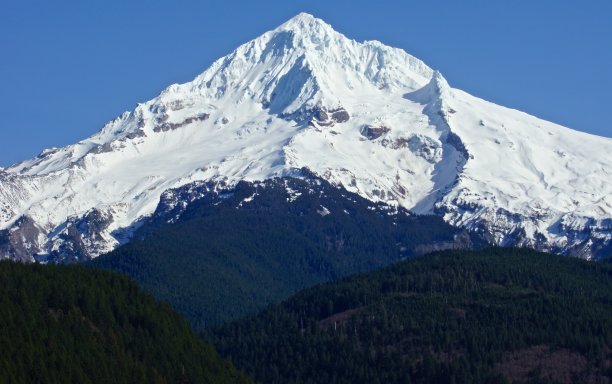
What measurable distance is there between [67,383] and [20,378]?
7.18 metres

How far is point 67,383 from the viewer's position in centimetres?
19662

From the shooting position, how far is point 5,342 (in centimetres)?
19962

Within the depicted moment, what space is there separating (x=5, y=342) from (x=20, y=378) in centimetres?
978

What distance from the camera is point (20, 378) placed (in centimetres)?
19075

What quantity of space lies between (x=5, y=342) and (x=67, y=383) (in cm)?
851
